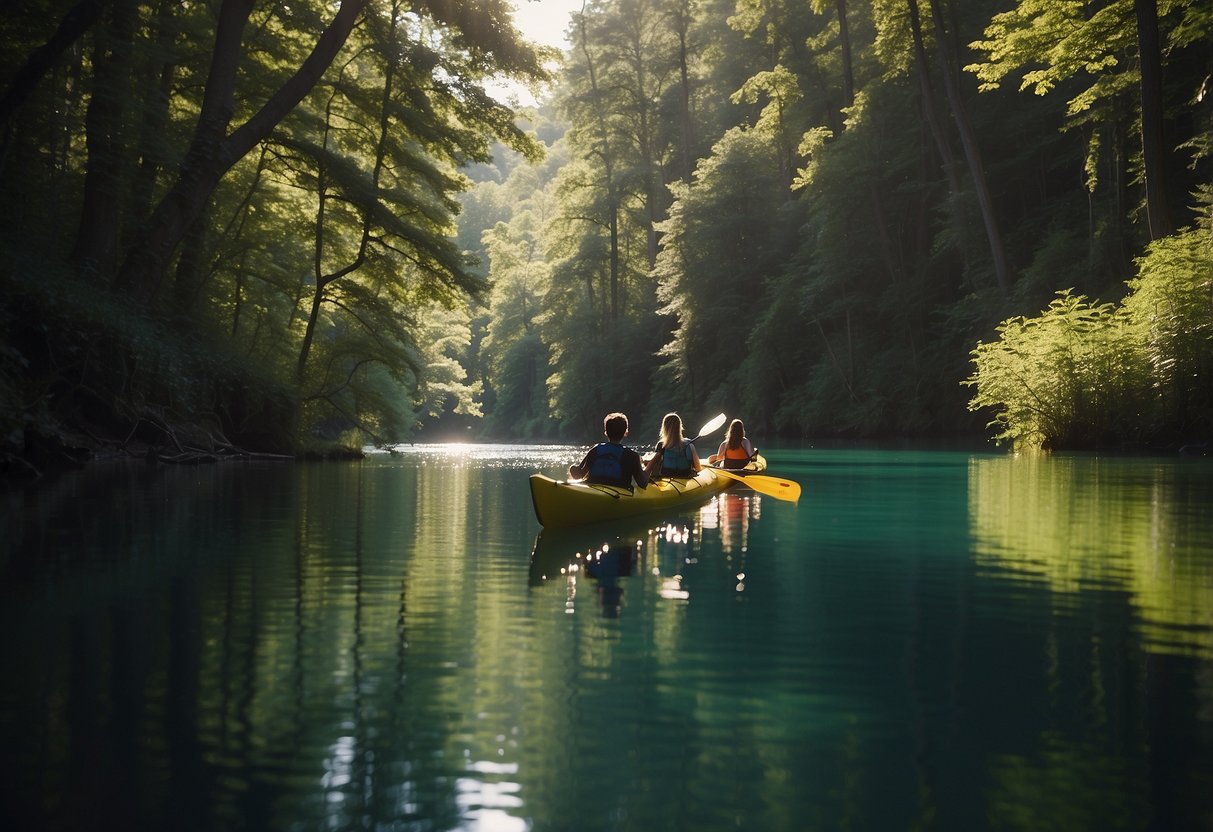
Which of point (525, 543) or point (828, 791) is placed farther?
point (525, 543)

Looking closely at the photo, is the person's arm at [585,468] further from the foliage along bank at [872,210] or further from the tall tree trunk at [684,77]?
the tall tree trunk at [684,77]

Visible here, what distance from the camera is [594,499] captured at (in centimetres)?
930

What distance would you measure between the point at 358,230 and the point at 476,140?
A: 129 inches

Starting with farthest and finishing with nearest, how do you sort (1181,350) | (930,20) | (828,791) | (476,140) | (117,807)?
(930,20) < (476,140) < (1181,350) < (828,791) < (117,807)

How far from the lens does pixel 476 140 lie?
2283 cm

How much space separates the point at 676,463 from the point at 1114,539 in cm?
565

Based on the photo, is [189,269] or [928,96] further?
[928,96]

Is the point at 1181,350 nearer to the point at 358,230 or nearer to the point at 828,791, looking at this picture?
the point at 358,230

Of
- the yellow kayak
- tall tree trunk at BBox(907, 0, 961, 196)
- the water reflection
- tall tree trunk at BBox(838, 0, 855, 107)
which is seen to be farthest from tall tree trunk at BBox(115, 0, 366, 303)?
tall tree trunk at BBox(838, 0, 855, 107)

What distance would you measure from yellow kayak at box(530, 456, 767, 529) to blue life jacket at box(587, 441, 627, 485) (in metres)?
0.13

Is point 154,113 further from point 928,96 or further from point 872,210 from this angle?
point 872,210

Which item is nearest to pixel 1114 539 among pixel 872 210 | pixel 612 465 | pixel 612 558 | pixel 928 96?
pixel 612 558

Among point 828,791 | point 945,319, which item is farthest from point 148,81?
point 945,319

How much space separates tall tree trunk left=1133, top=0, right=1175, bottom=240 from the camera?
20.4 metres
